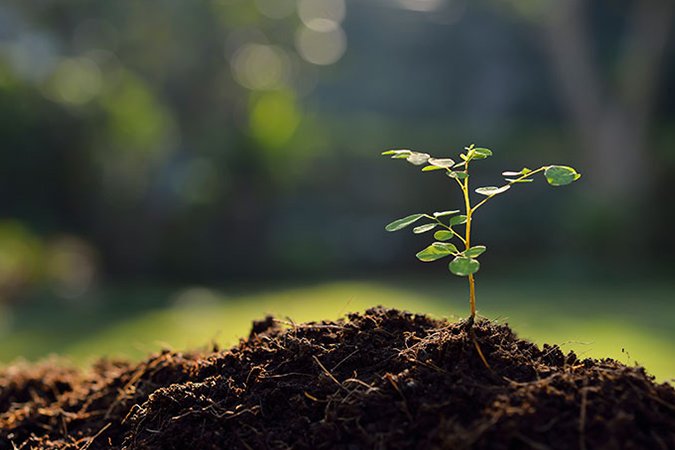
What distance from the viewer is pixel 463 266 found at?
4.37 feet

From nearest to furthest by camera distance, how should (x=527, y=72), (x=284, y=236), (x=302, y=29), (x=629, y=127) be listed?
(x=284, y=236)
(x=629, y=127)
(x=302, y=29)
(x=527, y=72)

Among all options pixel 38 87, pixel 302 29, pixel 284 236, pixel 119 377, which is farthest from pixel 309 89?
pixel 119 377

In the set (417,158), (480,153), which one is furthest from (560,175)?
(417,158)

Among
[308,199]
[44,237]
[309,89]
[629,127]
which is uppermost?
[309,89]

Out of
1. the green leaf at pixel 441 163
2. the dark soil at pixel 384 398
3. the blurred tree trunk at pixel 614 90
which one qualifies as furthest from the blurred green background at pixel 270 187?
the green leaf at pixel 441 163

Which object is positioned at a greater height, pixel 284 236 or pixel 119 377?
pixel 284 236

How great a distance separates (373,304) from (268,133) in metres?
4.23

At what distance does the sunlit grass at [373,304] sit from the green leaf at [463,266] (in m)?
3.26

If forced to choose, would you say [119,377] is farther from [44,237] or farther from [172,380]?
[44,237]

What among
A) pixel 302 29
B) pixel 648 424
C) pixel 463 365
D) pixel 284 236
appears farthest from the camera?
pixel 302 29

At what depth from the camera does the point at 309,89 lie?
1778 centimetres

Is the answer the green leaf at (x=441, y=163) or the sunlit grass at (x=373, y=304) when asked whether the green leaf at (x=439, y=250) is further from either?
the sunlit grass at (x=373, y=304)

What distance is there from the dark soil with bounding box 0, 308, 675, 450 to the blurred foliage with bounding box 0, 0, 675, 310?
755cm

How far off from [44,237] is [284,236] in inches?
142
